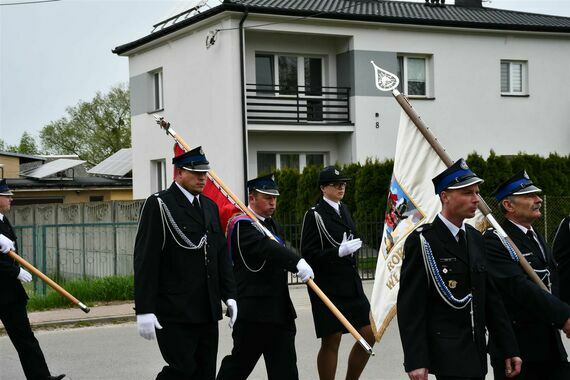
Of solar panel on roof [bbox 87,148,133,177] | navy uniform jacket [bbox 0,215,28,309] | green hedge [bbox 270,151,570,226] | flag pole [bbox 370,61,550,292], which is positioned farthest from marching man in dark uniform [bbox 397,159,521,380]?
solar panel on roof [bbox 87,148,133,177]

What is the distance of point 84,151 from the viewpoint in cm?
6394

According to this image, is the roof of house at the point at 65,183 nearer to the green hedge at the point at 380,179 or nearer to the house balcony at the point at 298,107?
the house balcony at the point at 298,107

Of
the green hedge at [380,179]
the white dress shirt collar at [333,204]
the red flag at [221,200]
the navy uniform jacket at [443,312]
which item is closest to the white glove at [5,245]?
the red flag at [221,200]

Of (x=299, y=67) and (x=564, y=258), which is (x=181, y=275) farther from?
(x=299, y=67)

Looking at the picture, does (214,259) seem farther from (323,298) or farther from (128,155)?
(128,155)

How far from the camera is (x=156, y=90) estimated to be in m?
28.2

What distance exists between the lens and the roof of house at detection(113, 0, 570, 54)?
24.0 meters

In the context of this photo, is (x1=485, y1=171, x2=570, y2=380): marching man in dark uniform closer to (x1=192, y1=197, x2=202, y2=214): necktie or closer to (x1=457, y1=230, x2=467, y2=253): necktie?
(x1=457, y1=230, x2=467, y2=253): necktie

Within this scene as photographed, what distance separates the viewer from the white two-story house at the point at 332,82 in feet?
79.3

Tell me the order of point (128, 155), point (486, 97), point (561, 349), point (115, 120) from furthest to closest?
point (115, 120), point (128, 155), point (486, 97), point (561, 349)

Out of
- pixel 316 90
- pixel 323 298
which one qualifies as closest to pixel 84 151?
pixel 316 90

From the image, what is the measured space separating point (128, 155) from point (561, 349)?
36732 mm

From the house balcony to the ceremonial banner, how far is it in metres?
16.5

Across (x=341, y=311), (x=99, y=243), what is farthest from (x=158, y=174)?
(x=341, y=311)
